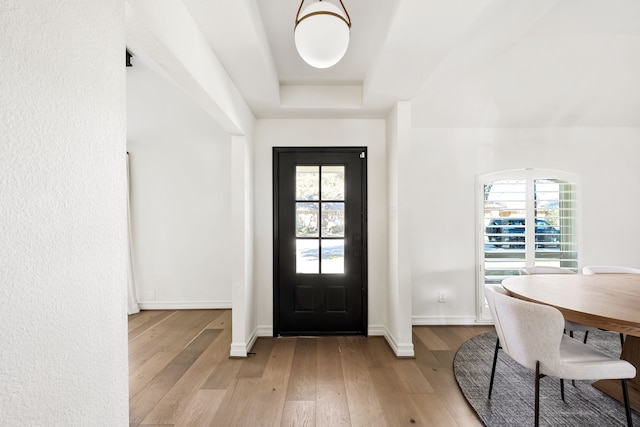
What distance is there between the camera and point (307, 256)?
344 cm

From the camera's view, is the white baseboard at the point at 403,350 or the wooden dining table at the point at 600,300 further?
the white baseboard at the point at 403,350

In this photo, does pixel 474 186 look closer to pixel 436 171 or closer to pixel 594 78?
pixel 436 171

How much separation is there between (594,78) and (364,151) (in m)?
2.52

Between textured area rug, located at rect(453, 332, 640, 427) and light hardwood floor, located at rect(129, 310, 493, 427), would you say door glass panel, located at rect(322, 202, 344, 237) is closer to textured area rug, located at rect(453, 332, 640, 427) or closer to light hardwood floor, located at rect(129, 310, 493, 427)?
light hardwood floor, located at rect(129, 310, 493, 427)

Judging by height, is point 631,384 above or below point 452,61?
below

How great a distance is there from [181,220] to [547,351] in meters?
4.21

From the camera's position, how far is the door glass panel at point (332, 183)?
11.3 feet

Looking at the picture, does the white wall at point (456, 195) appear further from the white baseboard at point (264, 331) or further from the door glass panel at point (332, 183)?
the white baseboard at point (264, 331)

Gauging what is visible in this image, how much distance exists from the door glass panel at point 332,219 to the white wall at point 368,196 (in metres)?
0.34

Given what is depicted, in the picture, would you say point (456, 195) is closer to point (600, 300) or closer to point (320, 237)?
point (320, 237)

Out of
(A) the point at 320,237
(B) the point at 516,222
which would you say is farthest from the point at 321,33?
(B) the point at 516,222

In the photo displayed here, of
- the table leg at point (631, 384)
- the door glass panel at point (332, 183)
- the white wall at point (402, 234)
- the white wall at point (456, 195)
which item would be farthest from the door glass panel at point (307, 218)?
the table leg at point (631, 384)

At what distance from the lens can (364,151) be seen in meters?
3.43

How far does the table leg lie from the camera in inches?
81.7
